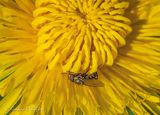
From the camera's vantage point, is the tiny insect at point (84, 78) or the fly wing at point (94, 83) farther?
the fly wing at point (94, 83)

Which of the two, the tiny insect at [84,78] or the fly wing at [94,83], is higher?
the tiny insect at [84,78]

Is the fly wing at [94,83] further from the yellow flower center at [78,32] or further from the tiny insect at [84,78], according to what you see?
the yellow flower center at [78,32]

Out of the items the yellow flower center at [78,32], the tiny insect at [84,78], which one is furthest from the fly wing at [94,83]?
the yellow flower center at [78,32]

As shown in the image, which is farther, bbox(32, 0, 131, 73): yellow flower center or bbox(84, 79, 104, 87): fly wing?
bbox(84, 79, 104, 87): fly wing

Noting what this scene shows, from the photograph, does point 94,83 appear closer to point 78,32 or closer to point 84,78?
point 84,78

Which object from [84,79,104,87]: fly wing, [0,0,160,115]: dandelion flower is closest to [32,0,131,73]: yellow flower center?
[0,0,160,115]: dandelion flower

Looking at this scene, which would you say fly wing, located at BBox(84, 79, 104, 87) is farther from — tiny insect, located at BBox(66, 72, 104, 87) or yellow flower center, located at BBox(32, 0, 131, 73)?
yellow flower center, located at BBox(32, 0, 131, 73)

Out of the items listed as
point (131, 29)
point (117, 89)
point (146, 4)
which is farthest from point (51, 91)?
point (146, 4)

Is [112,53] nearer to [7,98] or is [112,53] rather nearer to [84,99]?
[84,99]
